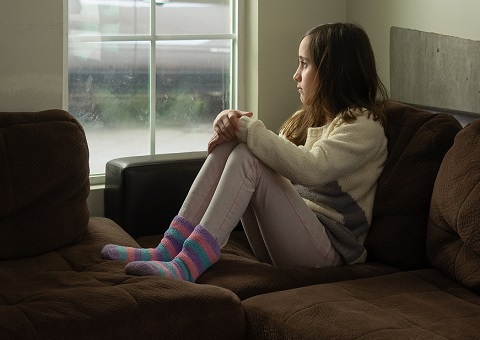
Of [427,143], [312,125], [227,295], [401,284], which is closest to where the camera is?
[227,295]

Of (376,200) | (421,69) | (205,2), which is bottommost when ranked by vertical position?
(376,200)

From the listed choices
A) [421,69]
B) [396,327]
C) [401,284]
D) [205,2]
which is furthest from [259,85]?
[396,327]

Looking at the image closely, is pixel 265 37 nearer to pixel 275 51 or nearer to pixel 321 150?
pixel 275 51

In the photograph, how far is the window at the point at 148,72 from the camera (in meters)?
3.35

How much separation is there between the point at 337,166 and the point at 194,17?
120 cm

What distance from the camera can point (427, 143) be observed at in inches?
105

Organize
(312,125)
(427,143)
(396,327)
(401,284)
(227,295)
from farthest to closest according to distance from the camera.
A: (312,125) → (427,143) → (401,284) → (227,295) → (396,327)

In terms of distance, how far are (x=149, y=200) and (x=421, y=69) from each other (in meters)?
1.10

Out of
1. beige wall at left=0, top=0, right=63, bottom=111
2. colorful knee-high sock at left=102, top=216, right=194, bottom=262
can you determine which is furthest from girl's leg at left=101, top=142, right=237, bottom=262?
beige wall at left=0, top=0, right=63, bottom=111

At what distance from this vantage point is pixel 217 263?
2582 millimetres

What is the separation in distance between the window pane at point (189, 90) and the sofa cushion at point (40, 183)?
706 millimetres

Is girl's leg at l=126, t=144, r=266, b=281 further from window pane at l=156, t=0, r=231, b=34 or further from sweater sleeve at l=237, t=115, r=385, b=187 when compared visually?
window pane at l=156, t=0, r=231, b=34

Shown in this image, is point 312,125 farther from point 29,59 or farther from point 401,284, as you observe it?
point 29,59

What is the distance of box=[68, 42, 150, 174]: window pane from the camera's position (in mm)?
3340
